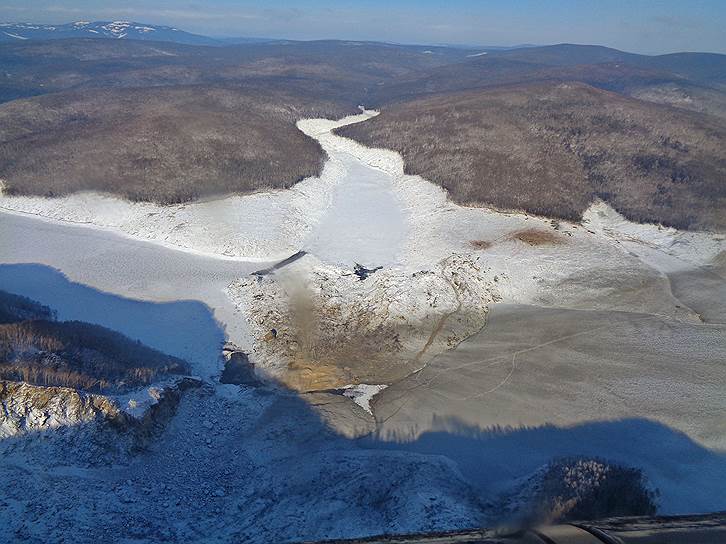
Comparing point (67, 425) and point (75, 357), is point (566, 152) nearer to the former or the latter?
point (75, 357)

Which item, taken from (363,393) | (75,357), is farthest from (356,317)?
(75,357)

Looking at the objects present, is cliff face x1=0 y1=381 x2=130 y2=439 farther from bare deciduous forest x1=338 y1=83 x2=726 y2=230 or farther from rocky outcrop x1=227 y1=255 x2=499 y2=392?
bare deciduous forest x1=338 y1=83 x2=726 y2=230

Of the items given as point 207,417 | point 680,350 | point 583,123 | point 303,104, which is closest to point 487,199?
point 680,350

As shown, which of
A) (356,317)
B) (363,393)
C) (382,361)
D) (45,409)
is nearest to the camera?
(45,409)

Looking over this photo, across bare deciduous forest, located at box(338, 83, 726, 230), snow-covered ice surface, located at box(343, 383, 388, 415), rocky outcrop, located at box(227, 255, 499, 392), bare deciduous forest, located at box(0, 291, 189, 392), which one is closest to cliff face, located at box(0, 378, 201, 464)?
bare deciduous forest, located at box(0, 291, 189, 392)

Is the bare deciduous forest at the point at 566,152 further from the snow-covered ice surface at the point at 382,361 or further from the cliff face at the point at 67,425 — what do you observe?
the cliff face at the point at 67,425

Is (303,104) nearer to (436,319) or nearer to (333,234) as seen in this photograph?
(333,234)

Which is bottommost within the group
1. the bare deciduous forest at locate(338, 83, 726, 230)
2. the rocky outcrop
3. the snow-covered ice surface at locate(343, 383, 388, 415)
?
the snow-covered ice surface at locate(343, 383, 388, 415)

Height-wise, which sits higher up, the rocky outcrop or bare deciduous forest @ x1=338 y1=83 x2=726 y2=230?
bare deciduous forest @ x1=338 y1=83 x2=726 y2=230
